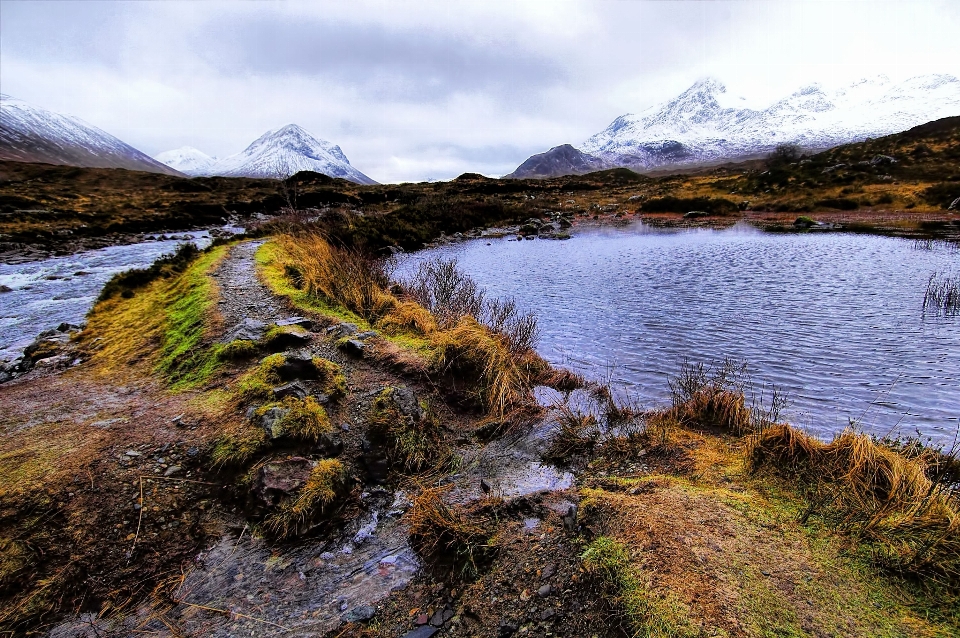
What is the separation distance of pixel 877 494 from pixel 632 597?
2771mm

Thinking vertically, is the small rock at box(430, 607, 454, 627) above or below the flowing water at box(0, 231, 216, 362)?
below

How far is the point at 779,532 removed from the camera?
338 cm

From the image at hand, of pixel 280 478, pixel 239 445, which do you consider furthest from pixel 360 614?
pixel 239 445

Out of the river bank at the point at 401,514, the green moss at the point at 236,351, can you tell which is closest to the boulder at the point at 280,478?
the river bank at the point at 401,514

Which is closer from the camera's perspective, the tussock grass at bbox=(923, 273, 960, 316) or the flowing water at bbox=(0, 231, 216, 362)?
the tussock grass at bbox=(923, 273, 960, 316)

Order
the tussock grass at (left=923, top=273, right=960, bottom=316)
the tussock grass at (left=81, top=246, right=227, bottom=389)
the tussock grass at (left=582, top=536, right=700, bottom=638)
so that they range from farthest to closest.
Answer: the tussock grass at (left=923, top=273, right=960, bottom=316) → the tussock grass at (left=81, top=246, right=227, bottom=389) → the tussock grass at (left=582, top=536, right=700, bottom=638)

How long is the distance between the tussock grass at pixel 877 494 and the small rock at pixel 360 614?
11.7ft

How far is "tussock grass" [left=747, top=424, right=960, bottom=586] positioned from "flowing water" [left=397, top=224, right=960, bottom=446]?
190cm

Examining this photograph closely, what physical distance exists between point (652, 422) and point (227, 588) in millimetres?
5219

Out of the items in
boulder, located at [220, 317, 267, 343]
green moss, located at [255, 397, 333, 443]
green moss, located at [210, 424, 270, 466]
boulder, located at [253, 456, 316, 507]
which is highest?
boulder, located at [220, 317, 267, 343]

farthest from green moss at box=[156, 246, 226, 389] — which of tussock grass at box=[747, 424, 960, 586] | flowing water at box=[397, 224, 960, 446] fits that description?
tussock grass at box=[747, 424, 960, 586]

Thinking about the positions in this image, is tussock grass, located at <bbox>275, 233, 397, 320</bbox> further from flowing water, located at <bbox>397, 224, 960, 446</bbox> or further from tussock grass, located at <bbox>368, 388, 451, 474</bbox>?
tussock grass, located at <bbox>368, 388, 451, 474</bbox>

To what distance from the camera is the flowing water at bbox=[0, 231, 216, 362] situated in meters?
10.7

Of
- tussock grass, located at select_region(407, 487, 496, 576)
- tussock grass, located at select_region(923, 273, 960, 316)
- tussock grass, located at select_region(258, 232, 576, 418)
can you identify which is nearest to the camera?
tussock grass, located at select_region(407, 487, 496, 576)
